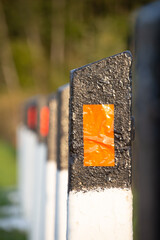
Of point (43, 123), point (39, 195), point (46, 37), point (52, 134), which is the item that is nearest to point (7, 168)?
point (43, 123)

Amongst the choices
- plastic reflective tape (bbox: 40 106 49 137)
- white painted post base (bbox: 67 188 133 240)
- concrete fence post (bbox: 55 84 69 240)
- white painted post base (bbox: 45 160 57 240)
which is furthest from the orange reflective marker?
plastic reflective tape (bbox: 40 106 49 137)

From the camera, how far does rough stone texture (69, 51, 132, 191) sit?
3.09 metres

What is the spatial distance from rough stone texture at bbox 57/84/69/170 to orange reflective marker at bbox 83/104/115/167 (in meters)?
0.75

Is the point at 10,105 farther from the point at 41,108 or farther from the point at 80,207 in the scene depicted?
the point at 80,207

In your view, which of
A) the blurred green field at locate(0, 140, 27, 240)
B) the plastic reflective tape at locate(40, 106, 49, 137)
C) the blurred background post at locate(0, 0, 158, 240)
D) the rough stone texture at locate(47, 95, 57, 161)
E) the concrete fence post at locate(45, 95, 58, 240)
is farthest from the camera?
the blurred background post at locate(0, 0, 158, 240)

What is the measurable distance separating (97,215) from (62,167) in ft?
2.70

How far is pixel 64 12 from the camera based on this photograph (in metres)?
45.3

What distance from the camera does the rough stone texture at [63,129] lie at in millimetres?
3888

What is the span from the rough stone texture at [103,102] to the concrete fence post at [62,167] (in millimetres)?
654

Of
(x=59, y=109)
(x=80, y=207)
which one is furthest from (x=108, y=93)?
(x=59, y=109)

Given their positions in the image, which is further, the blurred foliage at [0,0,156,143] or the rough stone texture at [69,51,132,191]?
the blurred foliage at [0,0,156,143]

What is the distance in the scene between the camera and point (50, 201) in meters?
4.80

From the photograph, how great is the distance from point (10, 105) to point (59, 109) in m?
27.7

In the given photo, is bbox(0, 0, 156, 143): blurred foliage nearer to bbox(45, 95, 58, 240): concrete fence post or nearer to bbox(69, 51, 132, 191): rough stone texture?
bbox(45, 95, 58, 240): concrete fence post
